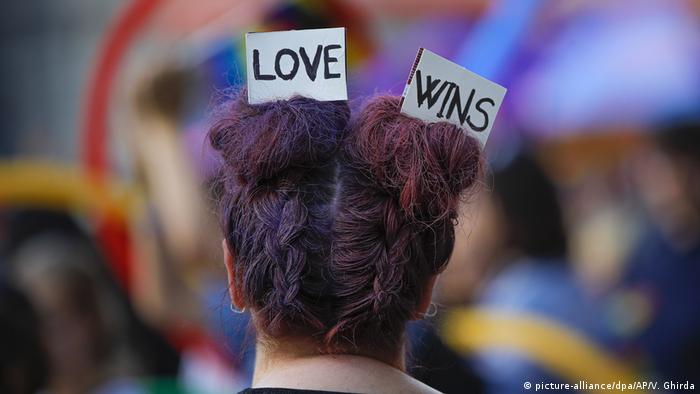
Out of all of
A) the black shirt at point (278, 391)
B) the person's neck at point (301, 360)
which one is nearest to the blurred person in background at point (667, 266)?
the person's neck at point (301, 360)

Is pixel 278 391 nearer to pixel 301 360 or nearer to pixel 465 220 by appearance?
pixel 301 360

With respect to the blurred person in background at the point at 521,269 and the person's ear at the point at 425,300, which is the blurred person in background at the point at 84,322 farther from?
the person's ear at the point at 425,300

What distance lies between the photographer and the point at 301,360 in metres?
0.99

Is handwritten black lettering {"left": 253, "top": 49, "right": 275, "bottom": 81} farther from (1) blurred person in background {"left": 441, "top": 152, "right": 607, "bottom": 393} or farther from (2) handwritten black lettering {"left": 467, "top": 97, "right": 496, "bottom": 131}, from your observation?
(1) blurred person in background {"left": 441, "top": 152, "right": 607, "bottom": 393}

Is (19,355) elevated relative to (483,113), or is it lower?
lower

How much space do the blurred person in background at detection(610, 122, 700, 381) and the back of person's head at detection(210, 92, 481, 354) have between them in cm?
175

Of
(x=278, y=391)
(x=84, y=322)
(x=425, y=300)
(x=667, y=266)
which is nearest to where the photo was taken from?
(x=278, y=391)

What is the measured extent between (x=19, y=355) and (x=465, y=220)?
A: 1122mm

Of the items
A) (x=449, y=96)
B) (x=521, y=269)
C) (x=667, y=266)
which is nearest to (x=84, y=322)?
(x=521, y=269)

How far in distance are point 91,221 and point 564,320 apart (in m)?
1.65

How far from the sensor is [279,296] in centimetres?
99

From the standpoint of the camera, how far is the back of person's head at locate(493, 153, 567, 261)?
279 centimetres

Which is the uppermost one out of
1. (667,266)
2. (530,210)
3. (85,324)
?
(530,210)

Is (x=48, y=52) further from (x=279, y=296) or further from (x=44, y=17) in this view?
(x=279, y=296)
